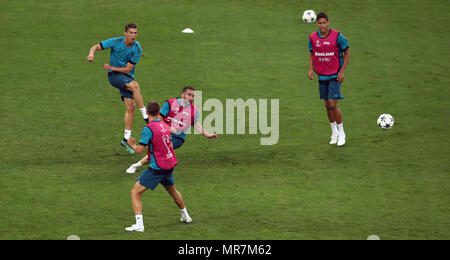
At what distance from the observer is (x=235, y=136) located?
58.3 feet

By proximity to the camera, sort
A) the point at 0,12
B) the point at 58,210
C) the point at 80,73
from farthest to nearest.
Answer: the point at 0,12
the point at 80,73
the point at 58,210

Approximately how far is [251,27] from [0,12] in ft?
29.0

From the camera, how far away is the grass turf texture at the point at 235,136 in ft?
40.9

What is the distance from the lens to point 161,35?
2478 centimetres

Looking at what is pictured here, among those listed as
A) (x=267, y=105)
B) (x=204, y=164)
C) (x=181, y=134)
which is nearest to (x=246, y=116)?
(x=267, y=105)

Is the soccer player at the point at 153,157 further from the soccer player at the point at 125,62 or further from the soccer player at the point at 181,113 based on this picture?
the soccer player at the point at 125,62

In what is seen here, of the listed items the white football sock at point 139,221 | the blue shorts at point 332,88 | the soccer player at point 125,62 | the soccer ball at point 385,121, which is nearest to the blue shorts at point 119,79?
the soccer player at point 125,62

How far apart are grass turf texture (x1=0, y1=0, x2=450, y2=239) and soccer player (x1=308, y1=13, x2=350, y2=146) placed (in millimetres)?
1056

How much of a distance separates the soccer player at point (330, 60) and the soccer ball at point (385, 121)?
147 centimetres

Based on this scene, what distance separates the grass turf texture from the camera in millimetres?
12461

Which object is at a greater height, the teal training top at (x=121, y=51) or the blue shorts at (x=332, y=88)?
the teal training top at (x=121, y=51)

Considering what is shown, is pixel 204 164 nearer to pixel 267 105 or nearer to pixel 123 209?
pixel 123 209

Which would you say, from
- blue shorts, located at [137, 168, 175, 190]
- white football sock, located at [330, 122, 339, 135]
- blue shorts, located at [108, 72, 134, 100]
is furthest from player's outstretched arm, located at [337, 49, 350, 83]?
blue shorts, located at [137, 168, 175, 190]

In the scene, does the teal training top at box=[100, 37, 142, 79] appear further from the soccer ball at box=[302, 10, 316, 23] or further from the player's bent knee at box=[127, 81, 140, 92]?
the soccer ball at box=[302, 10, 316, 23]
